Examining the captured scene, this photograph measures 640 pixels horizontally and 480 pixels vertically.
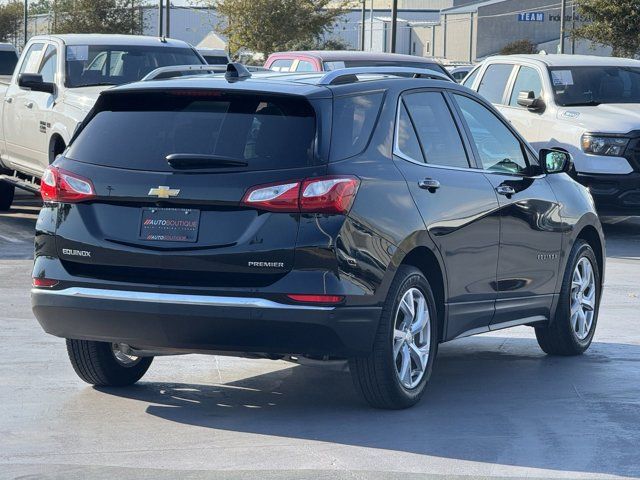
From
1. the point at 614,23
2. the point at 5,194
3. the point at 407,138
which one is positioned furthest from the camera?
the point at 614,23

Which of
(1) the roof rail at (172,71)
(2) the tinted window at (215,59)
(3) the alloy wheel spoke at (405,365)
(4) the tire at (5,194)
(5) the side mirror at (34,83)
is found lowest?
(4) the tire at (5,194)

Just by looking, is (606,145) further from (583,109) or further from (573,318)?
(573,318)

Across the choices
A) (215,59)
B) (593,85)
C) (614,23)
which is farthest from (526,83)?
(614,23)

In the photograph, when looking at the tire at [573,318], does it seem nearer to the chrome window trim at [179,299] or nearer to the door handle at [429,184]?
the door handle at [429,184]

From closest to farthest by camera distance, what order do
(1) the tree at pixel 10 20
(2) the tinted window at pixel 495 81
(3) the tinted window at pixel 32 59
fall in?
(3) the tinted window at pixel 32 59 < (2) the tinted window at pixel 495 81 < (1) the tree at pixel 10 20

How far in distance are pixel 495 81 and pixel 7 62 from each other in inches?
478

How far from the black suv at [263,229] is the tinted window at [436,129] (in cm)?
1

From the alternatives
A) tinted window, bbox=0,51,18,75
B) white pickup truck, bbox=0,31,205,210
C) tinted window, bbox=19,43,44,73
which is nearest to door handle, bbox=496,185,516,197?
white pickup truck, bbox=0,31,205,210

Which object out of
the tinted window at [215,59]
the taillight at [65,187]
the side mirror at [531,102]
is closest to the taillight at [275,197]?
the taillight at [65,187]

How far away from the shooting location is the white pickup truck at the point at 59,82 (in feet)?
50.8

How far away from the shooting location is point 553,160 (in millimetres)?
8750

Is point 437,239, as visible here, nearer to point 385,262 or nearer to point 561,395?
point 385,262

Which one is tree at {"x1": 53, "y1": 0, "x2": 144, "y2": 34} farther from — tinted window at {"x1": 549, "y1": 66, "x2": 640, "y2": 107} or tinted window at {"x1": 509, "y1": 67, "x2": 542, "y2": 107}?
tinted window at {"x1": 549, "y1": 66, "x2": 640, "y2": 107}

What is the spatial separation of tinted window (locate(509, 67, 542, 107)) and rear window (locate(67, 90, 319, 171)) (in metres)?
10.7
